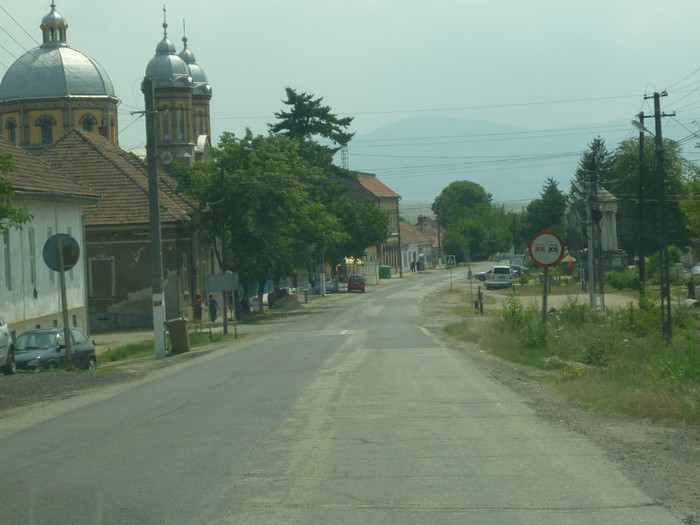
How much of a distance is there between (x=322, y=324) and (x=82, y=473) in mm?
33559

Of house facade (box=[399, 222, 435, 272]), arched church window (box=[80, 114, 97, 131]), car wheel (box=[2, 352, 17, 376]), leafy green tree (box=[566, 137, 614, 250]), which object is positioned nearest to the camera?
car wheel (box=[2, 352, 17, 376])

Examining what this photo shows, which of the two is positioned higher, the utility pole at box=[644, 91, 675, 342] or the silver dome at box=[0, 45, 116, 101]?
the silver dome at box=[0, 45, 116, 101]

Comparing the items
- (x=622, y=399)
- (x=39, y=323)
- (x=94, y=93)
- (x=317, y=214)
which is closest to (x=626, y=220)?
(x=317, y=214)

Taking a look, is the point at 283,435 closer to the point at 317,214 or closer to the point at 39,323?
the point at 39,323

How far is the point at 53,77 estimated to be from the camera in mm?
64250

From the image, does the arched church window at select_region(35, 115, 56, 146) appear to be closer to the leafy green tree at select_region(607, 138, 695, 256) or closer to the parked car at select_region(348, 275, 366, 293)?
the parked car at select_region(348, 275, 366, 293)

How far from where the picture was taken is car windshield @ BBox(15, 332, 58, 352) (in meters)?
22.4

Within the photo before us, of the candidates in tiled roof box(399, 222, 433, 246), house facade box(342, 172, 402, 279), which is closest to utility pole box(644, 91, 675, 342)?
house facade box(342, 172, 402, 279)

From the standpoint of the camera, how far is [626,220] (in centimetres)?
8406

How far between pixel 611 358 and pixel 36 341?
14.1 metres

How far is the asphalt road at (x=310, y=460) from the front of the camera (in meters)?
6.84

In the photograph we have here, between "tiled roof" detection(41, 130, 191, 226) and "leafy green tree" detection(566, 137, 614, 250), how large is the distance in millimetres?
22765

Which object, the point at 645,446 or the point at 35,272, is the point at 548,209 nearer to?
the point at 35,272

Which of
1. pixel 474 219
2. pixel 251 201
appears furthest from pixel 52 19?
pixel 474 219
